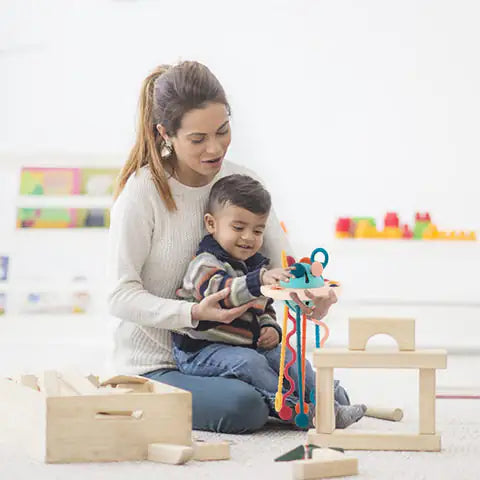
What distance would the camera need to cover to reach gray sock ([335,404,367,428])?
1695mm

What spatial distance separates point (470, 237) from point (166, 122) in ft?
4.34

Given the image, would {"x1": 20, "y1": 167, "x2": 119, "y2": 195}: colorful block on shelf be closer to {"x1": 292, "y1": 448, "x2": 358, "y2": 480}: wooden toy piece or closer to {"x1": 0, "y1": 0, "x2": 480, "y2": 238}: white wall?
{"x1": 0, "y1": 0, "x2": 480, "y2": 238}: white wall

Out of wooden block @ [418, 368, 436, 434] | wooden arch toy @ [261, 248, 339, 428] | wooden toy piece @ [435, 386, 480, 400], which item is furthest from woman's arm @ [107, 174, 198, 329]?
wooden toy piece @ [435, 386, 480, 400]

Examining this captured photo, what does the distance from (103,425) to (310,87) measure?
258 cm

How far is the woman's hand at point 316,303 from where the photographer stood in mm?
1564

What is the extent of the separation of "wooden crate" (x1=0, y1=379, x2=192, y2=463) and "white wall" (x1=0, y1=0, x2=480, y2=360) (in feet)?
7.33

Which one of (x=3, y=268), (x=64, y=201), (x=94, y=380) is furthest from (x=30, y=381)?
(x=3, y=268)

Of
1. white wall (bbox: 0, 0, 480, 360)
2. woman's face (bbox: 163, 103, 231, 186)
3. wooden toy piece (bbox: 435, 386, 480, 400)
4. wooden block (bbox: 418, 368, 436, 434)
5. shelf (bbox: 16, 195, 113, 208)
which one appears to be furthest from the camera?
white wall (bbox: 0, 0, 480, 360)

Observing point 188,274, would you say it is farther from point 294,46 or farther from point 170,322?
point 294,46

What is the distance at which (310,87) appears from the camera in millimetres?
3844

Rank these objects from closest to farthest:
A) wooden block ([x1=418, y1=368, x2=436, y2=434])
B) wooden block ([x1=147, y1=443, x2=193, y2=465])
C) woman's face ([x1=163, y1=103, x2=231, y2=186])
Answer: wooden block ([x1=147, y1=443, x2=193, y2=465])
wooden block ([x1=418, y1=368, x2=436, y2=434])
woman's face ([x1=163, y1=103, x2=231, y2=186])

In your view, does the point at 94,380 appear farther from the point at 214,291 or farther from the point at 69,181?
the point at 69,181

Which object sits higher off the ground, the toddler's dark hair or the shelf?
the shelf

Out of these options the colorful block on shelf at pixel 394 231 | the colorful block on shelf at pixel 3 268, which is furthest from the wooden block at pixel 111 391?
the colorful block on shelf at pixel 3 268
